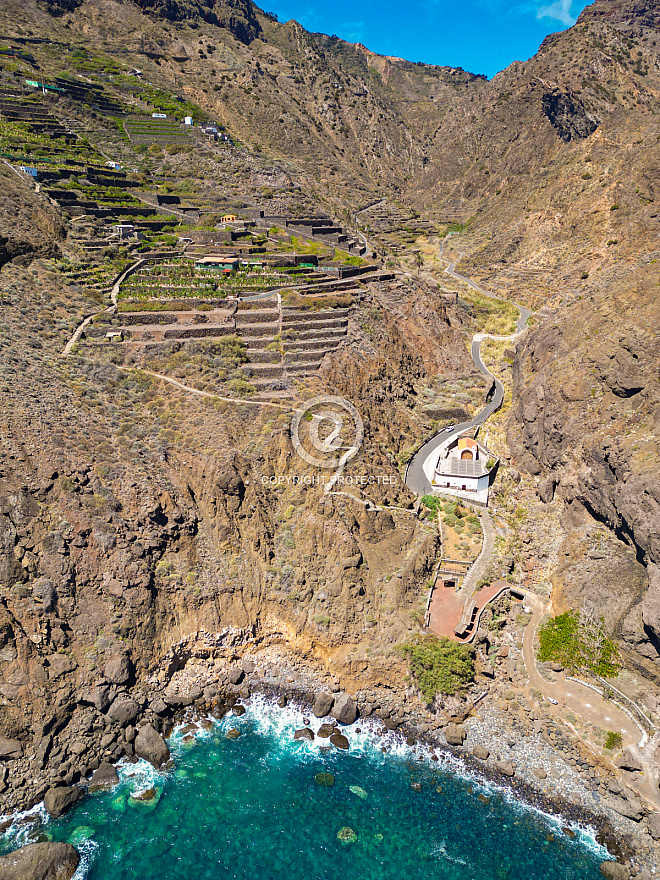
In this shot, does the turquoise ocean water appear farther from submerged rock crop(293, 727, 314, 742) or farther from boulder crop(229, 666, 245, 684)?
boulder crop(229, 666, 245, 684)

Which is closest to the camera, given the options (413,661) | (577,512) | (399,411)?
(413,661)

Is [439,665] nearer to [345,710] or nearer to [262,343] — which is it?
[345,710]

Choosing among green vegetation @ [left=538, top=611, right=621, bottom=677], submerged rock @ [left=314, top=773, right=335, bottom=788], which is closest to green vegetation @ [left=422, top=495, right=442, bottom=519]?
green vegetation @ [left=538, top=611, right=621, bottom=677]

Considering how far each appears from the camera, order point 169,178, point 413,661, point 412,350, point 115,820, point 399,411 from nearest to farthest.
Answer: point 115,820, point 413,661, point 399,411, point 412,350, point 169,178

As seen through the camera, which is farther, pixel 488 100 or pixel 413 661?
pixel 488 100

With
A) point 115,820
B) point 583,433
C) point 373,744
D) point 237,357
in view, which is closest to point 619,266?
point 583,433

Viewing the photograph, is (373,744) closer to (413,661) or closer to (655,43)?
(413,661)

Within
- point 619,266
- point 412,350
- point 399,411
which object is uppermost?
point 619,266
